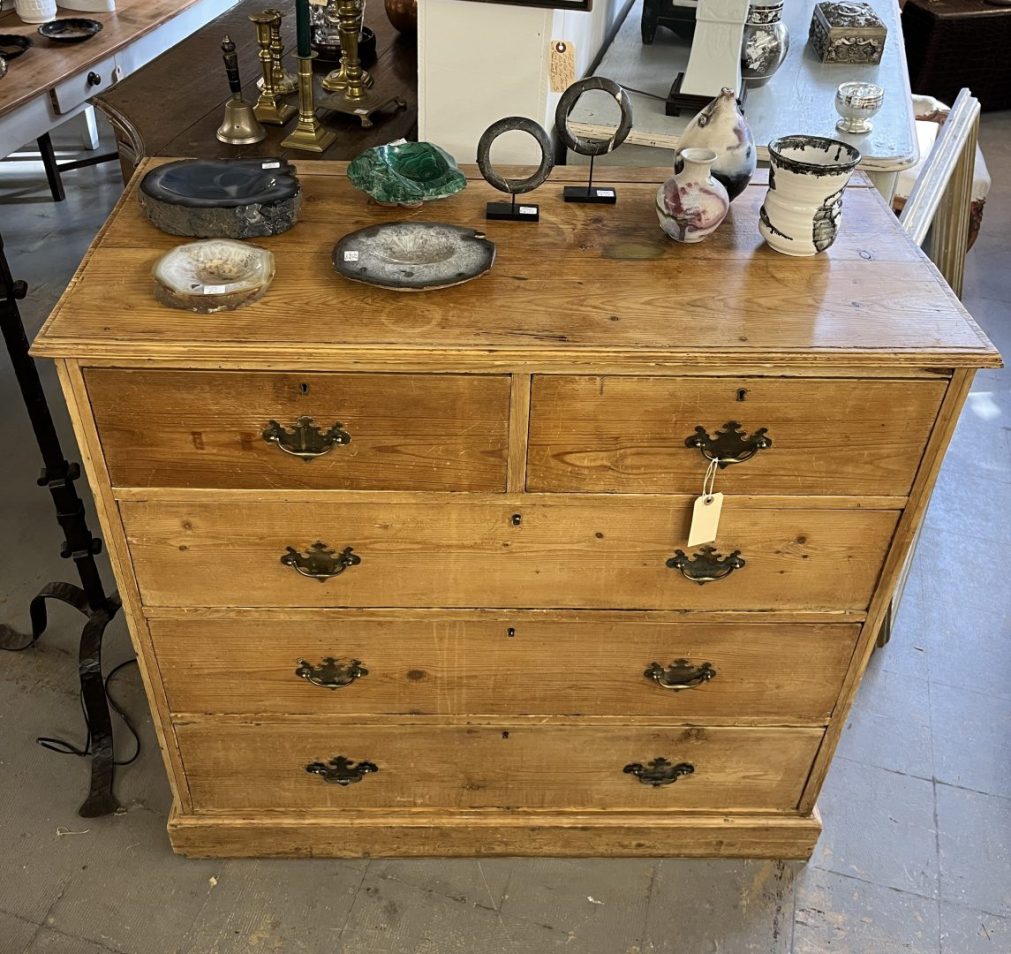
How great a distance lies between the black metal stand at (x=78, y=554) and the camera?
169cm

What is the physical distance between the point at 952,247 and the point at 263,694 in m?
2.28

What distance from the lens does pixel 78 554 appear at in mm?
1898

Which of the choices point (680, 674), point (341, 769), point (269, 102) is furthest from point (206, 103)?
point (680, 674)

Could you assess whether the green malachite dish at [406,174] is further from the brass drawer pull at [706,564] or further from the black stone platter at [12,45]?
the black stone platter at [12,45]

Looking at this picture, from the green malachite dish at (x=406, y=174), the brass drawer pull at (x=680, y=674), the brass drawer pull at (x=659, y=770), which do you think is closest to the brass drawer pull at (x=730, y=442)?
the brass drawer pull at (x=680, y=674)

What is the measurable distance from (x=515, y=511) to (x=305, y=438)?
0.30m

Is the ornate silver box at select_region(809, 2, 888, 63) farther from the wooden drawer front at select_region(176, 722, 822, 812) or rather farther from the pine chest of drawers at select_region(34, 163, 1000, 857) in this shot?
the wooden drawer front at select_region(176, 722, 822, 812)

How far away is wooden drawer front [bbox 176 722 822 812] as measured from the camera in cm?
165

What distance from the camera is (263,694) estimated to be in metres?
1.57

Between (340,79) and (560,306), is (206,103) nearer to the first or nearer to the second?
(340,79)

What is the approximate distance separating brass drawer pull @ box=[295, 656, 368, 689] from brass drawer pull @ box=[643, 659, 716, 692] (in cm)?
46

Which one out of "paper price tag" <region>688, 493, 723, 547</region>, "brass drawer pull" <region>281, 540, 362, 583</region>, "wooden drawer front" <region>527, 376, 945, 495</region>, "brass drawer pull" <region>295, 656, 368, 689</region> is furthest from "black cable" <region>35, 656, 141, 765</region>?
"paper price tag" <region>688, 493, 723, 547</region>

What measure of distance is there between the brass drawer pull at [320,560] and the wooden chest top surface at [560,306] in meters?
0.31

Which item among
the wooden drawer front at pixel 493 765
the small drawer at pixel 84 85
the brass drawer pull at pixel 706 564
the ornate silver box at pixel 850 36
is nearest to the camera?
the brass drawer pull at pixel 706 564
